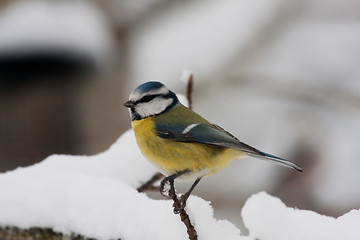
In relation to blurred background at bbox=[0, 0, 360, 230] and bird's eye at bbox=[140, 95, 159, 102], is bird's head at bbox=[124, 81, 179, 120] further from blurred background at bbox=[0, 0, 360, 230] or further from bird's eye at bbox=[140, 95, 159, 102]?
blurred background at bbox=[0, 0, 360, 230]

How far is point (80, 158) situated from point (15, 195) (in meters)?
0.44

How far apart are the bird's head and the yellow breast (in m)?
0.12

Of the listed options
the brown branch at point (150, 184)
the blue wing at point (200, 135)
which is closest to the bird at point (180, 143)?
the blue wing at point (200, 135)

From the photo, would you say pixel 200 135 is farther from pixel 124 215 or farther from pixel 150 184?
pixel 124 215

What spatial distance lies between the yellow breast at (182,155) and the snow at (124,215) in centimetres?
22

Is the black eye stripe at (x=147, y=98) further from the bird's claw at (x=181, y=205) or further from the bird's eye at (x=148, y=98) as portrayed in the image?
the bird's claw at (x=181, y=205)

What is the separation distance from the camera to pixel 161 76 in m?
5.90

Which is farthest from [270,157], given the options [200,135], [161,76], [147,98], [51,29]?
[161,76]

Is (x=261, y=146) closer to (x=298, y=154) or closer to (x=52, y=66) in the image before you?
(x=298, y=154)

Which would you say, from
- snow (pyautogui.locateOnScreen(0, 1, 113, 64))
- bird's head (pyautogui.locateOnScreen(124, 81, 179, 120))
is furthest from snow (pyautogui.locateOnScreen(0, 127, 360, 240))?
snow (pyautogui.locateOnScreen(0, 1, 113, 64))

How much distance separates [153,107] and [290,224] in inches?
27.1

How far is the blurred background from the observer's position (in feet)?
15.2

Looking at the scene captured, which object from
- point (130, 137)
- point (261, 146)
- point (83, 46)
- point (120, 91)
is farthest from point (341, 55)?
point (130, 137)

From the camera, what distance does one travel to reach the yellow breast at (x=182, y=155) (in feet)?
5.14
